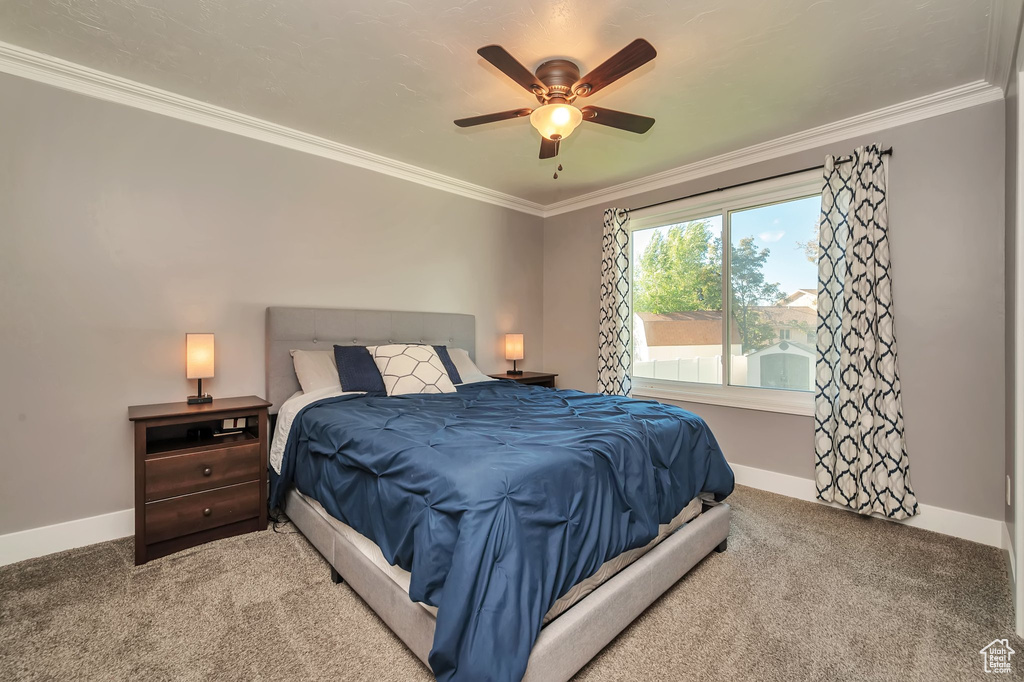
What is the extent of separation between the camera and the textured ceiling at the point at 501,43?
6.66ft

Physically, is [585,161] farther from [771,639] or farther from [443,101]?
[771,639]

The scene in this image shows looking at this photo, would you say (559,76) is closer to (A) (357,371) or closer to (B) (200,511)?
(A) (357,371)

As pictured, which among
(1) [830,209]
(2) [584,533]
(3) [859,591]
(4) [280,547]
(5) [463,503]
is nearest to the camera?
(5) [463,503]

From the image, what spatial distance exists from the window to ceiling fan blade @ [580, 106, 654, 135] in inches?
68.1

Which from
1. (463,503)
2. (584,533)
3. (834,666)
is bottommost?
(834,666)

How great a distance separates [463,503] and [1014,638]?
89.7 inches

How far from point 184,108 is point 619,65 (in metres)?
2.67

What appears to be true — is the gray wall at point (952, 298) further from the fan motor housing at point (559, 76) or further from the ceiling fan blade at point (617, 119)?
the fan motor housing at point (559, 76)

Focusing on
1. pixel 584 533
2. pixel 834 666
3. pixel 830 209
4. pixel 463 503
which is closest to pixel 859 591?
pixel 834 666

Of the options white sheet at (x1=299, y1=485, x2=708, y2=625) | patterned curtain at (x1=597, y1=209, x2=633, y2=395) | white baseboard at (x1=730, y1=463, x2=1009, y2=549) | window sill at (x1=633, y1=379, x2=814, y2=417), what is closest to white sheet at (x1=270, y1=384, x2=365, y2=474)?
white sheet at (x1=299, y1=485, x2=708, y2=625)

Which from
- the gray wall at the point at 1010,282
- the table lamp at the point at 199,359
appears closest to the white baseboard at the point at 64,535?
the table lamp at the point at 199,359

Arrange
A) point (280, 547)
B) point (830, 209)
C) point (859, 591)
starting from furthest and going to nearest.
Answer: point (830, 209), point (280, 547), point (859, 591)

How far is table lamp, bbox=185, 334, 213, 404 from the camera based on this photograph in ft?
8.69

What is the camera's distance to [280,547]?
97.4 inches
